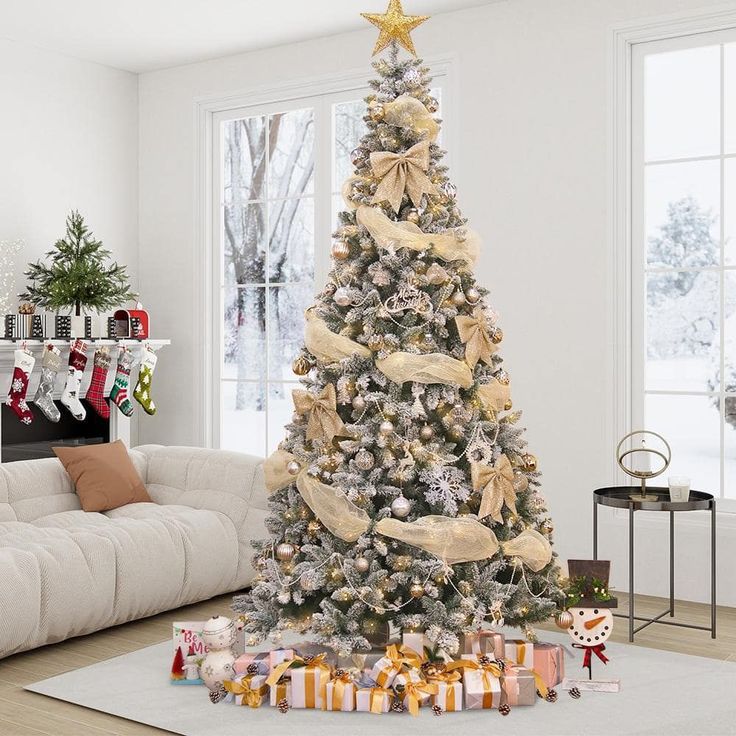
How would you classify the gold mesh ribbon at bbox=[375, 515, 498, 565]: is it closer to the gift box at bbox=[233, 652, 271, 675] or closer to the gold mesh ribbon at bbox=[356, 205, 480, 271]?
the gift box at bbox=[233, 652, 271, 675]

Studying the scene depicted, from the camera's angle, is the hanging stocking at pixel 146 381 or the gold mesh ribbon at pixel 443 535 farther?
the hanging stocking at pixel 146 381

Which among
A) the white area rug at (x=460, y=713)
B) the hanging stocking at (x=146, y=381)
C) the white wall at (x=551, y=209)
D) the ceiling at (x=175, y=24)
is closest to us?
the white area rug at (x=460, y=713)

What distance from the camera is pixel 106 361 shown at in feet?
17.2

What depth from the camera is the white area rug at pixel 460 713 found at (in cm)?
274

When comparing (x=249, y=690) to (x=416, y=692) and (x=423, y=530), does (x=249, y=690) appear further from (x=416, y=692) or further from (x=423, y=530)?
(x=423, y=530)

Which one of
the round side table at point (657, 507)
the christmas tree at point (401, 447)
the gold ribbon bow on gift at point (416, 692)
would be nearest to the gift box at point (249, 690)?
the christmas tree at point (401, 447)

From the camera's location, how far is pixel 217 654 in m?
3.05

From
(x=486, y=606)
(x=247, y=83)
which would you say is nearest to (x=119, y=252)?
(x=247, y=83)

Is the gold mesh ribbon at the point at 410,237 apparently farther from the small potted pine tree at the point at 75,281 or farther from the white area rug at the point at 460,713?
the small potted pine tree at the point at 75,281

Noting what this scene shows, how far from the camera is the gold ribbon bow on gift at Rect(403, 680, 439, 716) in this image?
2850 mm

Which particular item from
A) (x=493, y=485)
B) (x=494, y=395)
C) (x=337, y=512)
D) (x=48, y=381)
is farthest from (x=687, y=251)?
(x=48, y=381)

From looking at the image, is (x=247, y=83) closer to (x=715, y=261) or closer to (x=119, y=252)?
(x=119, y=252)

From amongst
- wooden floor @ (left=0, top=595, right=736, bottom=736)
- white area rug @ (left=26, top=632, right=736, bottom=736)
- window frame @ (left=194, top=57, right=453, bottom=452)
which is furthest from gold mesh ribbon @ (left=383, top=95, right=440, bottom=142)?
window frame @ (left=194, top=57, right=453, bottom=452)

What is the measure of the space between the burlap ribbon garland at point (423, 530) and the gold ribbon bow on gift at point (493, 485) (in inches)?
2.4
